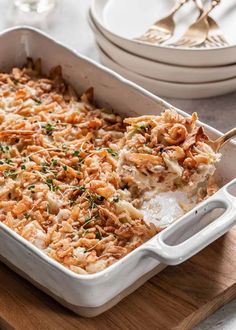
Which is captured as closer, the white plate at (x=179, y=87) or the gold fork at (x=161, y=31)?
the white plate at (x=179, y=87)

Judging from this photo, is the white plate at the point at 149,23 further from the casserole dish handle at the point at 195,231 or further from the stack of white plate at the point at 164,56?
the casserole dish handle at the point at 195,231

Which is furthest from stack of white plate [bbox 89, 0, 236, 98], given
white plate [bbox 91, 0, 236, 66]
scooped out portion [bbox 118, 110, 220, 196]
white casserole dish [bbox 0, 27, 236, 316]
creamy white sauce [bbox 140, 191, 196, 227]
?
creamy white sauce [bbox 140, 191, 196, 227]

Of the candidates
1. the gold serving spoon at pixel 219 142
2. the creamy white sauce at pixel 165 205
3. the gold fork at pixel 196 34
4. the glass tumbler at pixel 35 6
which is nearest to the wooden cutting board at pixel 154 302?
the creamy white sauce at pixel 165 205

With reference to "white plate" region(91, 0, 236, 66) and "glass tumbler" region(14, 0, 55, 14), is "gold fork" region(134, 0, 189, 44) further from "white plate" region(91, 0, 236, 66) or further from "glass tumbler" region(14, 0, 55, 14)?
"glass tumbler" region(14, 0, 55, 14)

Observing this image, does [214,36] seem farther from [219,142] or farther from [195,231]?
[195,231]

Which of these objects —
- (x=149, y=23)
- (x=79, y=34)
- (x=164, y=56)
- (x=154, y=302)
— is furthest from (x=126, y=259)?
(x=79, y=34)
